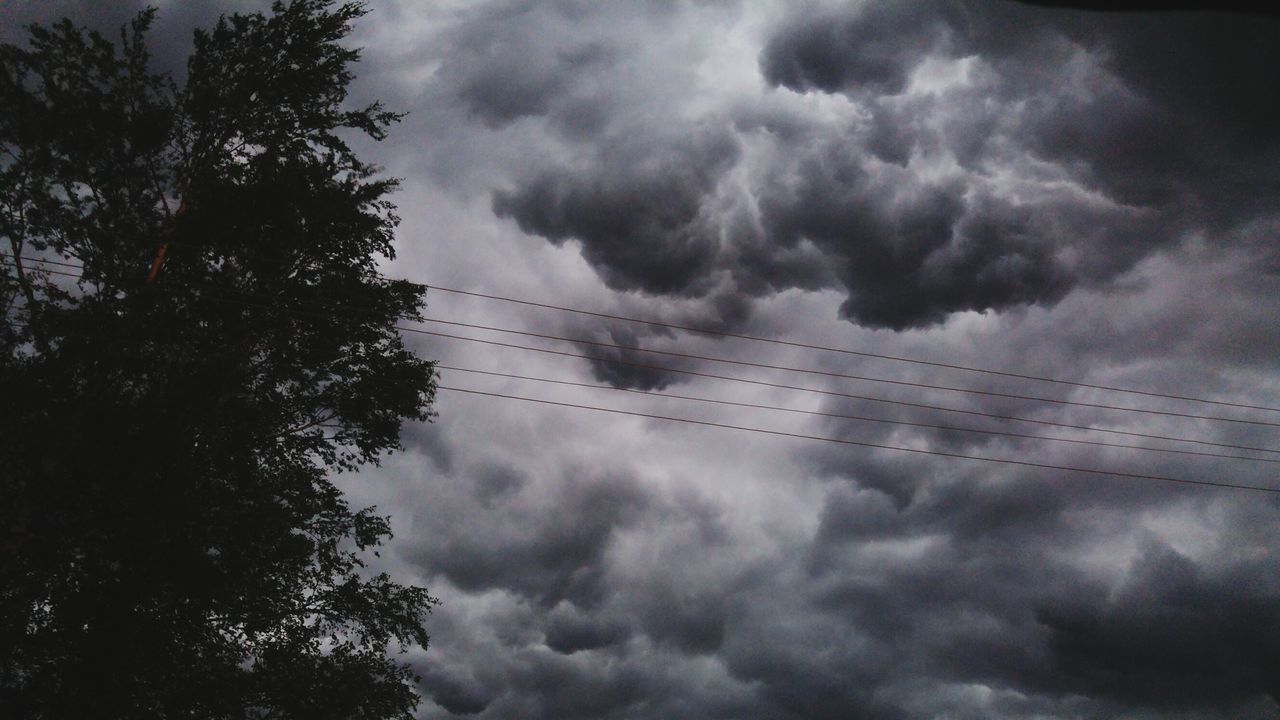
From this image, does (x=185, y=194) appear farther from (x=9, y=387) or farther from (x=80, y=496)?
(x=80, y=496)

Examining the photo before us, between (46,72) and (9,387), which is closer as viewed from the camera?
(9,387)

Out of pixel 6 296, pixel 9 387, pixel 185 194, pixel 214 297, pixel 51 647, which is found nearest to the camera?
pixel 9 387

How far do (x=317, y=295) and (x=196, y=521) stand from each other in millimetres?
4988

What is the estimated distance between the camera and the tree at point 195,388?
1049 centimetres

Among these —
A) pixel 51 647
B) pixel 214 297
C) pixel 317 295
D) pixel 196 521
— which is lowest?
pixel 51 647

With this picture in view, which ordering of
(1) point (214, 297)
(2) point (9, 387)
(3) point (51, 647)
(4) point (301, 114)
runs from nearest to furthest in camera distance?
(2) point (9, 387) → (3) point (51, 647) → (1) point (214, 297) → (4) point (301, 114)

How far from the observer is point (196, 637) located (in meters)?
11.9

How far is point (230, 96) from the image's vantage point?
1456 centimetres

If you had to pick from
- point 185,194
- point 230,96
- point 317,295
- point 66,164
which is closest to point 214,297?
point 317,295

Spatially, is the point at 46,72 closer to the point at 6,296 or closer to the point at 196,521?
the point at 6,296

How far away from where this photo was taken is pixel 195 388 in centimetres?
1086

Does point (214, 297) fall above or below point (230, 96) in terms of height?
below

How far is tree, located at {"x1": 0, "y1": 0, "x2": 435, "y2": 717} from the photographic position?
34.4 feet

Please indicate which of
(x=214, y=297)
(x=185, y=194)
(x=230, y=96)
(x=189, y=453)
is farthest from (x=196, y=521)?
(x=230, y=96)
